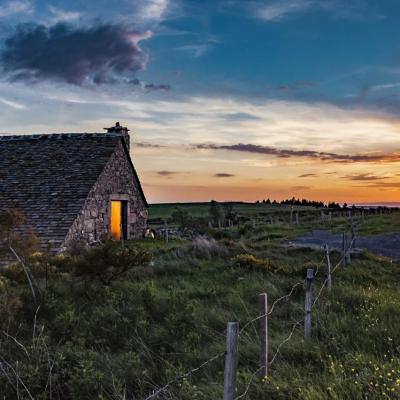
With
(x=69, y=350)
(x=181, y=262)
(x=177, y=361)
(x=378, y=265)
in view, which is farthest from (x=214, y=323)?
(x=378, y=265)

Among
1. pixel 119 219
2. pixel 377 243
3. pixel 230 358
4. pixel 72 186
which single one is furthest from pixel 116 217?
pixel 230 358

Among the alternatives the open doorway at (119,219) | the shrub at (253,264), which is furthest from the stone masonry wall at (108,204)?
the shrub at (253,264)

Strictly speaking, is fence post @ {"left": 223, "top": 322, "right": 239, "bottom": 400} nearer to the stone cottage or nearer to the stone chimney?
the stone cottage

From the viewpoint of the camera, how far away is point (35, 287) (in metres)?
8.91

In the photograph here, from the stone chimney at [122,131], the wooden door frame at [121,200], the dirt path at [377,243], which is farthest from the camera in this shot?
the stone chimney at [122,131]

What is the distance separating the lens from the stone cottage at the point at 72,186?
52.6ft

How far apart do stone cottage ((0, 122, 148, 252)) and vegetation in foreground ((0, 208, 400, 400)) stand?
5456 millimetres

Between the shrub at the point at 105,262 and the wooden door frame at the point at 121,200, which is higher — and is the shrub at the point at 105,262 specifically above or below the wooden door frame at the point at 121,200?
below

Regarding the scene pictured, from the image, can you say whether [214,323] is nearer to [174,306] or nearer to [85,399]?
[174,306]

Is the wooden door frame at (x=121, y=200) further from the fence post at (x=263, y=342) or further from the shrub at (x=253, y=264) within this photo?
the fence post at (x=263, y=342)

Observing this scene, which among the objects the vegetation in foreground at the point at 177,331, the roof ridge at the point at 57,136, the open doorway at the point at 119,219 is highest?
the roof ridge at the point at 57,136

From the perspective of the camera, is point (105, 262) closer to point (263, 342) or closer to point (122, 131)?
point (263, 342)

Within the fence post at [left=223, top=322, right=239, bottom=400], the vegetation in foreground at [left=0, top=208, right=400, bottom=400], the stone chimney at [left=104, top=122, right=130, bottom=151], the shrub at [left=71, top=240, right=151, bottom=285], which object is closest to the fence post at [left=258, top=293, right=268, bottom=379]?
the vegetation in foreground at [left=0, top=208, right=400, bottom=400]

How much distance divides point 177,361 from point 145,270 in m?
5.95
